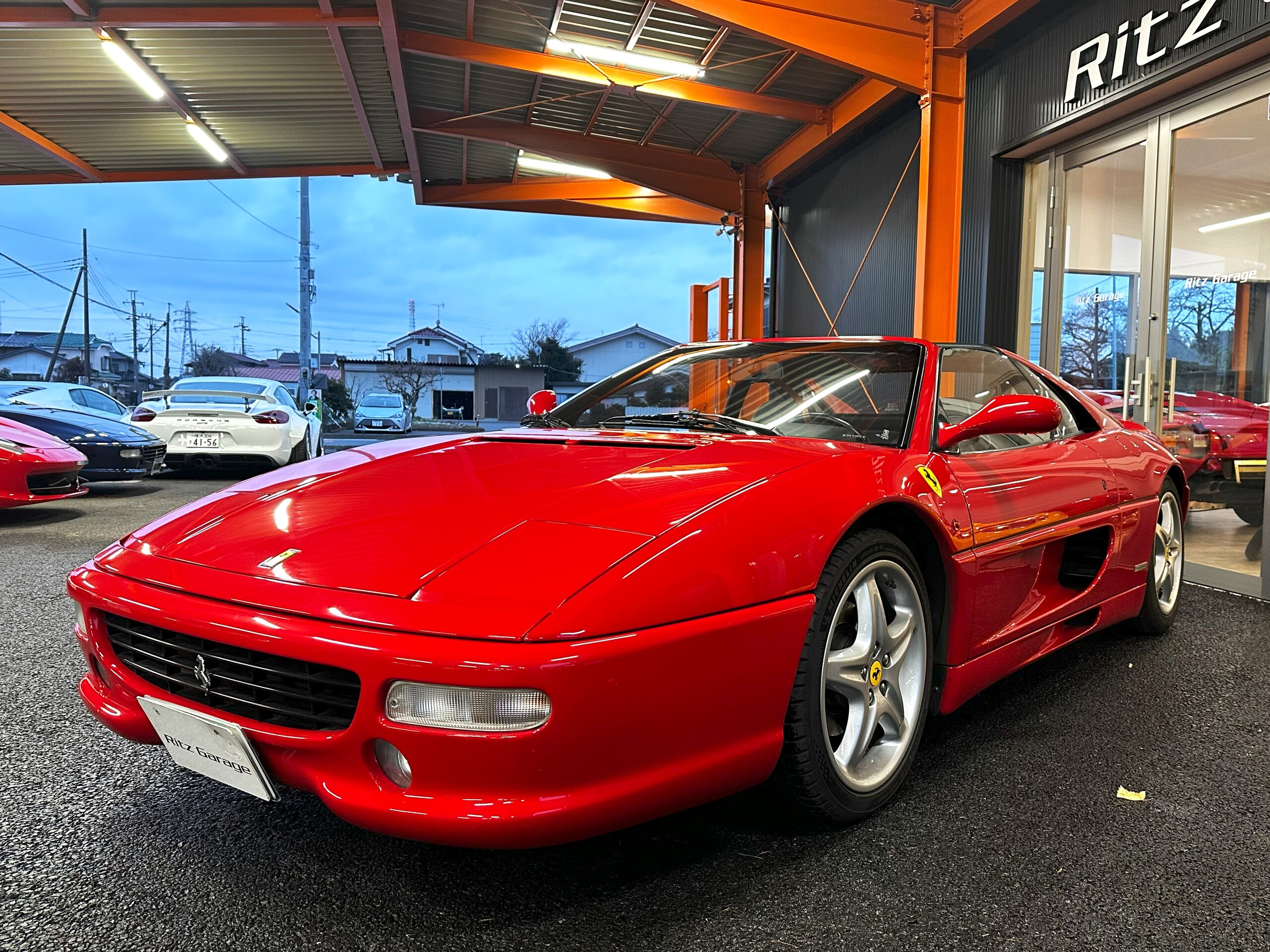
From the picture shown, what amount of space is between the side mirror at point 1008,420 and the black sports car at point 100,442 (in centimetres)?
726

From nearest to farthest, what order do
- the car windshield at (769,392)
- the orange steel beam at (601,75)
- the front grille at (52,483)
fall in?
1. the car windshield at (769,392)
2. the front grille at (52,483)
3. the orange steel beam at (601,75)

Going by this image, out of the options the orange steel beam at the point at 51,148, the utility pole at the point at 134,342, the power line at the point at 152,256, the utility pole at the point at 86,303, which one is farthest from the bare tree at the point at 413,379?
the power line at the point at 152,256

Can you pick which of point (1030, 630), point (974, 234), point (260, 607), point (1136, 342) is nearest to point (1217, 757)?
point (1030, 630)

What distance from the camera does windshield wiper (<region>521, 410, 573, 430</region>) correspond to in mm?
2568

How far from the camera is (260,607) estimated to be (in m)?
1.34

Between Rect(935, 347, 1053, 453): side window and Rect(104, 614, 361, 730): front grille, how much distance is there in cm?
156

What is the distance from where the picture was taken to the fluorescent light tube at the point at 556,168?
39.2ft

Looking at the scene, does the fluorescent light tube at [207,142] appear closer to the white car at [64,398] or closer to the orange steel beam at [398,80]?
the orange steel beam at [398,80]

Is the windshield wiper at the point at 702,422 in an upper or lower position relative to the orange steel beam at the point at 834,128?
lower

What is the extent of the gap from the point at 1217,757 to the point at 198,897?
2293 mm

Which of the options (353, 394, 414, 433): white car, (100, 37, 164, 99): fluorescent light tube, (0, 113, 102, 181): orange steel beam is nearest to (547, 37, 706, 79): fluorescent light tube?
(100, 37, 164, 99): fluorescent light tube

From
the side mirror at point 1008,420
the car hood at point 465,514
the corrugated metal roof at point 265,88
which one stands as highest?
the corrugated metal roof at point 265,88

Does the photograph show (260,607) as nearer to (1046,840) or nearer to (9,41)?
(1046,840)

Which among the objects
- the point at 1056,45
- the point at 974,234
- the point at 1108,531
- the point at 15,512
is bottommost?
the point at 15,512
